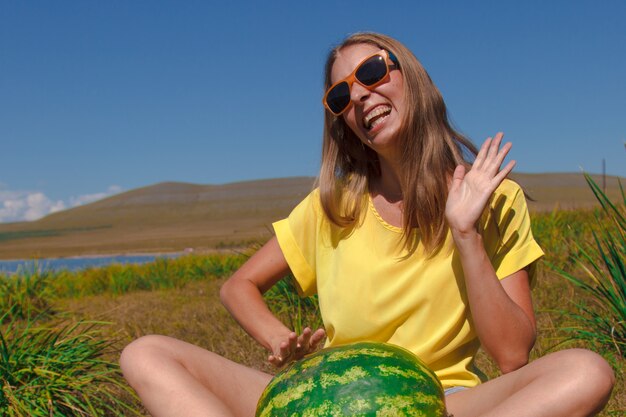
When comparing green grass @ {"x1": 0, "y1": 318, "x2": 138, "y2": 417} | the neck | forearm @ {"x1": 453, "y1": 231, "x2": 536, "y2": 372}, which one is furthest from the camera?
green grass @ {"x1": 0, "y1": 318, "x2": 138, "y2": 417}

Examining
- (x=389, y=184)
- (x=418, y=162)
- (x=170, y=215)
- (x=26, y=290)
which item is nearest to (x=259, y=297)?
(x=389, y=184)

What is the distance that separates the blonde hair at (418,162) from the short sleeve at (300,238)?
0.14 meters

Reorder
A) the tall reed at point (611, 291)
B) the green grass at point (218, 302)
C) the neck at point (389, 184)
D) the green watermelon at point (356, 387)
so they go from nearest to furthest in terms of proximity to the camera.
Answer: the green watermelon at point (356, 387) → the neck at point (389, 184) → the tall reed at point (611, 291) → the green grass at point (218, 302)

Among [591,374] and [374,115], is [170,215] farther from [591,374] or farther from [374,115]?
[591,374]

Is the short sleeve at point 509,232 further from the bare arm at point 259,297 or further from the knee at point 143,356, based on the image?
the knee at point 143,356

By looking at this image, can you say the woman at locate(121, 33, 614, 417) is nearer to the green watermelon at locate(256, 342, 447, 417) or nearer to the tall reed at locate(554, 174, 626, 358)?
the green watermelon at locate(256, 342, 447, 417)

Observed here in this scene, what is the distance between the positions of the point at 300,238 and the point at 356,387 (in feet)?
3.86

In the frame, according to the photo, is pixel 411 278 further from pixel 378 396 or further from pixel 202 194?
pixel 202 194

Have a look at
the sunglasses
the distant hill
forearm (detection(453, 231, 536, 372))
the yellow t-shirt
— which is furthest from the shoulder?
the distant hill

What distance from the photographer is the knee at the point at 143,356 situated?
7.98 feet

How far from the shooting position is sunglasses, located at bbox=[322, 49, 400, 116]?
2.71 m

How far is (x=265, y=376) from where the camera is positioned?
2664mm

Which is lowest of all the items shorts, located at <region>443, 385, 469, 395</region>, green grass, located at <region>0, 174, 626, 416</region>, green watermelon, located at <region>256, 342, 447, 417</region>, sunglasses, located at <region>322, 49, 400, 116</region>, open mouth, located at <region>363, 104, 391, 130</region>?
green grass, located at <region>0, 174, 626, 416</region>

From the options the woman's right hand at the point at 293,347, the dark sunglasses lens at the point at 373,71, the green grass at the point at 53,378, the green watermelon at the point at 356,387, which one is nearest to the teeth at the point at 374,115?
the dark sunglasses lens at the point at 373,71
